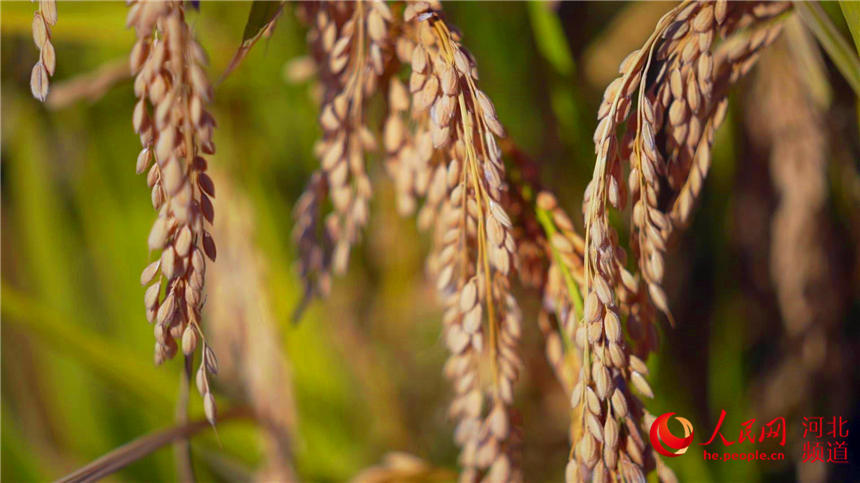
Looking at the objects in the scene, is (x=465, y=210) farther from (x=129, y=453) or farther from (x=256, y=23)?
(x=129, y=453)

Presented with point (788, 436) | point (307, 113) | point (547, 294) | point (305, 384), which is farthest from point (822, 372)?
point (307, 113)

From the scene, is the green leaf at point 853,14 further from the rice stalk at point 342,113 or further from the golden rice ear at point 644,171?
the rice stalk at point 342,113

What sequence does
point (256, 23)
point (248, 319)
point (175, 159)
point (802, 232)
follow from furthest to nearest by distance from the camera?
point (248, 319)
point (802, 232)
point (256, 23)
point (175, 159)

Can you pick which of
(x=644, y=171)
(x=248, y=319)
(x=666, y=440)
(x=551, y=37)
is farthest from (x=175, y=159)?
(x=248, y=319)

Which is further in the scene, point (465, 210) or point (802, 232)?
point (802, 232)

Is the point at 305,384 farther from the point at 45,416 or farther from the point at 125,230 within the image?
the point at 45,416

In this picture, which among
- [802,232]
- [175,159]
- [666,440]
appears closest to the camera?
[175,159]

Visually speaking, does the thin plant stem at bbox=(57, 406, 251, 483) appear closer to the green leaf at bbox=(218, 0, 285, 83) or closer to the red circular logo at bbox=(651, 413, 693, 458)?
the green leaf at bbox=(218, 0, 285, 83)
